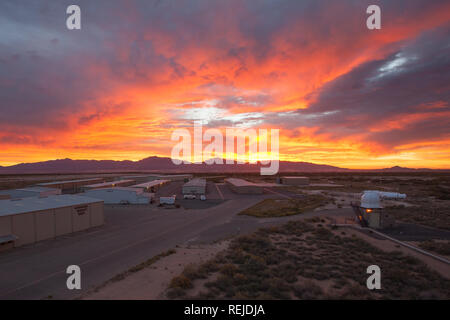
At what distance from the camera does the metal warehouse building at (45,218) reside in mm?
22812

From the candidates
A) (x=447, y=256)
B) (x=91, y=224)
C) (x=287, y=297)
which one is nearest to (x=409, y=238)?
(x=447, y=256)

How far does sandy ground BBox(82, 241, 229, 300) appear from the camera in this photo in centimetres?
1205

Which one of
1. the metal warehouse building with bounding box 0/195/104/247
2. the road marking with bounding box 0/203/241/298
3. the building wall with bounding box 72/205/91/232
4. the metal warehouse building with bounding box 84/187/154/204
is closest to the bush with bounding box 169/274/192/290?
the road marking with bounding box 0/203/241/298

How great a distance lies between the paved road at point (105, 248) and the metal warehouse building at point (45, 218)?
1.13 meters

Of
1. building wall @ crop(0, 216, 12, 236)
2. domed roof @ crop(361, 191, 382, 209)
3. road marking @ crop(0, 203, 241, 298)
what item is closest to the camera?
road marking @ crop(0, 203, 241, 298)

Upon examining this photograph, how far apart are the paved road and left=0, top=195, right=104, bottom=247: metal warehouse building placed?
1.13 meters

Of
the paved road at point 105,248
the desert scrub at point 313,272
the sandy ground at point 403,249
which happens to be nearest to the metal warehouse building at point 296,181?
the paved road at point 105,248

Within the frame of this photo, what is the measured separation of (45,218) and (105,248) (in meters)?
8.34

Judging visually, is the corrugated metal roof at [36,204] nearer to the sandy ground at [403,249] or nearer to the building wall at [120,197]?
the building wall at [120,197]

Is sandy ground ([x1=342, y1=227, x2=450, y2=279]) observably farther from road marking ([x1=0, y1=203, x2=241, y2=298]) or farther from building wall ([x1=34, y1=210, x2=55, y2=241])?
building wall ([x1=34, y1=210, x2=55, y2=241])

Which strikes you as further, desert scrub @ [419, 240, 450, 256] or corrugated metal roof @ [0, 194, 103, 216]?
corrugated metal roof @ [0, 194, 103, 216]

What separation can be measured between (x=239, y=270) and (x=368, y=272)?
24.1 feet

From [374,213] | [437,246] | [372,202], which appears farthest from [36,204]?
[437,246]
